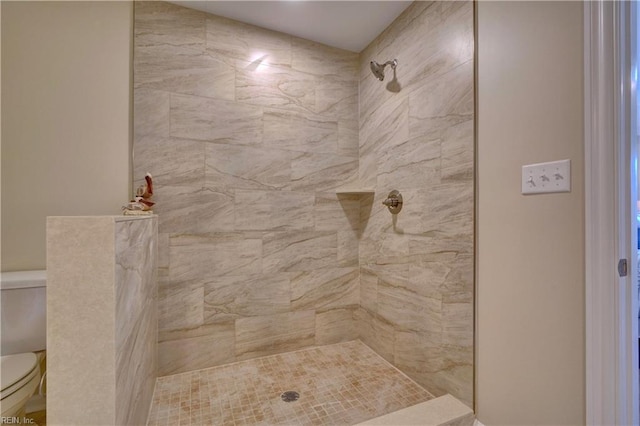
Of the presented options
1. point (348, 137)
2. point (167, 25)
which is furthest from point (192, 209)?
point (348, 137)

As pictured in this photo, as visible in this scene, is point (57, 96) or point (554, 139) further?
point (57, 96)

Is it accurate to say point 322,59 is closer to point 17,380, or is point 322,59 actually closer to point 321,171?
point 321,171

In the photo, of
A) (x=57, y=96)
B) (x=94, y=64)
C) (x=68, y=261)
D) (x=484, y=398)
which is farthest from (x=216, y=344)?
(x=94, y=64)

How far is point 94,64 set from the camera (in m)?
1.61

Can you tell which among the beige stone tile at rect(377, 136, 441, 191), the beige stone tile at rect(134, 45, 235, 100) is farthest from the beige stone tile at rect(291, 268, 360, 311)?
the beige stone tile at rect(134, 45, 235, 100)

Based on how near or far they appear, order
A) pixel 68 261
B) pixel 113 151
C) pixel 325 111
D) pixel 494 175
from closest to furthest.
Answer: pixel 68 261 → pixel 494 175 → pixel 113 151 → pixel 325 111

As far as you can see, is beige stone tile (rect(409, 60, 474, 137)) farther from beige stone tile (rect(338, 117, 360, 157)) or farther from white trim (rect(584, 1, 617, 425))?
beige stone tile (rect(338, 117, 360, 157))

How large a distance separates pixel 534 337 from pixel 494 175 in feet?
2.19

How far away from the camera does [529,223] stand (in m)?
1.13

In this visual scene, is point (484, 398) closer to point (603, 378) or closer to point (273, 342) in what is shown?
point (603, 378)

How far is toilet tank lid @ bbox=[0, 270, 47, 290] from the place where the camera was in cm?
126

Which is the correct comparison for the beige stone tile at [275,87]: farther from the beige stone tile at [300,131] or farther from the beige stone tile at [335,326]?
the beige stone tile at [335,326]

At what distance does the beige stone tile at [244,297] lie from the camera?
184 centimetres

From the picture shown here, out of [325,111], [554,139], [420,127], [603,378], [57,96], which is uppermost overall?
[325,111]
